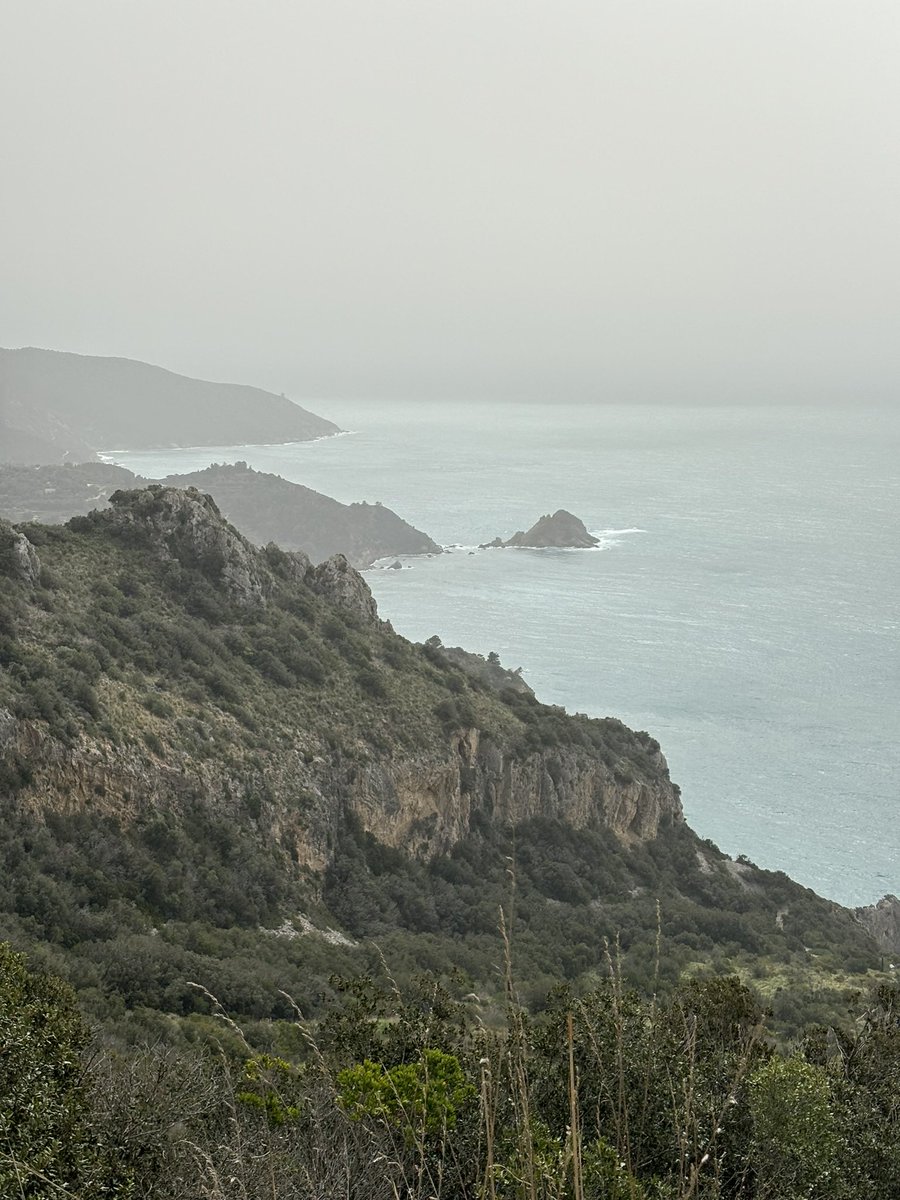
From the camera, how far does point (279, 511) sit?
14012 cm

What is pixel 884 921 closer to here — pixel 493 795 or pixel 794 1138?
pixel 493 795

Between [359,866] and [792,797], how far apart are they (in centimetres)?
3629

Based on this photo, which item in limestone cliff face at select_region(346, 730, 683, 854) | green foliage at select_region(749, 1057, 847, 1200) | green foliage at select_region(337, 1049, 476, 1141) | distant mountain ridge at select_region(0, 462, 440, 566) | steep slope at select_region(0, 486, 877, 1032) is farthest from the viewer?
distant mountain ridge at select_region(0, 462, 440, 566)

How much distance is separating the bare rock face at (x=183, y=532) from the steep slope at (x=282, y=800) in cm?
9

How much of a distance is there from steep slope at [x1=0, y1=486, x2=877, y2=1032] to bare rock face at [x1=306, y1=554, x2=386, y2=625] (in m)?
0.12

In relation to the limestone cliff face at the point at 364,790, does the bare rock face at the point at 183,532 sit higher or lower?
higher

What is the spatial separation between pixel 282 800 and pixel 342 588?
15633 mm

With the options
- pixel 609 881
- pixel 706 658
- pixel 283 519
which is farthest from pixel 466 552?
pixel 609 881

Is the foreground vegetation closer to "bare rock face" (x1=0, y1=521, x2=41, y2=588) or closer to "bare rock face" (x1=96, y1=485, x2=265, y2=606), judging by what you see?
"bare rock face" (x1=0, y1=521, x2=41, y2=588)

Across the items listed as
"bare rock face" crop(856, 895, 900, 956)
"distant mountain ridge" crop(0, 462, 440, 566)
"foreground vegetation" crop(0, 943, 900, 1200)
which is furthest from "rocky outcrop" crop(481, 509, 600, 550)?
"foreground vegetation" crop(0, 943, 900, 1200)

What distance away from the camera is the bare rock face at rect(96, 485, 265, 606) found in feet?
124

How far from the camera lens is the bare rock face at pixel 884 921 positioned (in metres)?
42.3

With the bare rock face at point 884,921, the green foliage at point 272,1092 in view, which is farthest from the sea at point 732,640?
A: the green foliage at point 272,1092

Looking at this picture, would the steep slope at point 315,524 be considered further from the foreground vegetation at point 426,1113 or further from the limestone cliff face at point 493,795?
the foreground vegetation at point 426,1113
